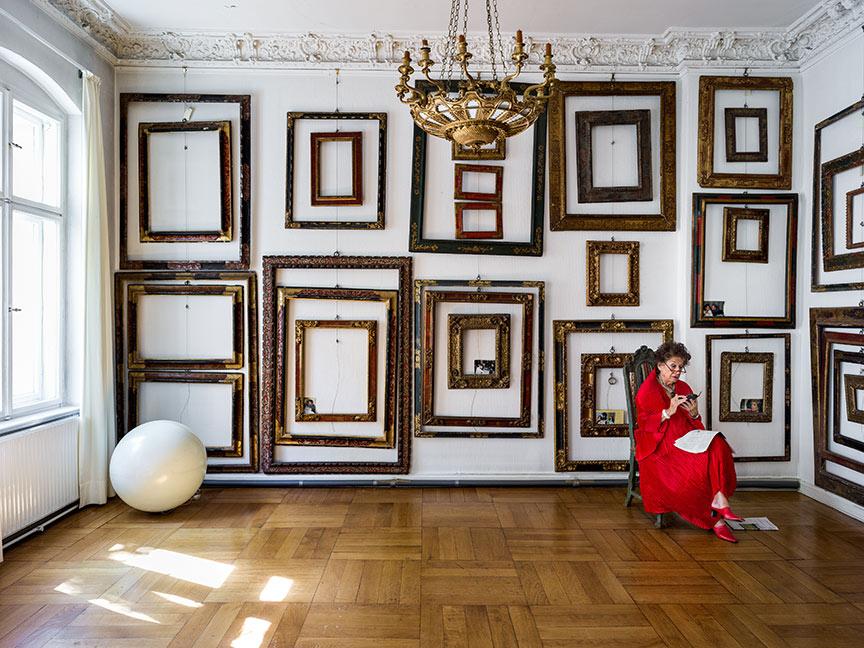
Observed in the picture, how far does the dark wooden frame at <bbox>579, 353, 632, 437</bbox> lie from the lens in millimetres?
4891

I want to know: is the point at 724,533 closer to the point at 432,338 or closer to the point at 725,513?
the point at 725,513

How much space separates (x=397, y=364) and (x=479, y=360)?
2.10 ft

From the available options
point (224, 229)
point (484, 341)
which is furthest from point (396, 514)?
point (224, 229)

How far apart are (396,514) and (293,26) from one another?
11.8 feet

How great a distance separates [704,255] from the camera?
4836 mm

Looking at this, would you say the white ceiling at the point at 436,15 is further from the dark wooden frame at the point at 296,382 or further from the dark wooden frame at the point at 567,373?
the dark wooden frame at the point at 567,373

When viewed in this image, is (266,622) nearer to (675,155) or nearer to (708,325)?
(708,325)

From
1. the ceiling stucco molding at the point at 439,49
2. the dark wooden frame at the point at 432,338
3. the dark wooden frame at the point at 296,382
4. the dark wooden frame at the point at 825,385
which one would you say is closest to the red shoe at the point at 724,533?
the dark wooden frame at the point at 825,385

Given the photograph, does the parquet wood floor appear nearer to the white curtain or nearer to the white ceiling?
the white curtain

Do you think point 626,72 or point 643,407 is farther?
point 626,72

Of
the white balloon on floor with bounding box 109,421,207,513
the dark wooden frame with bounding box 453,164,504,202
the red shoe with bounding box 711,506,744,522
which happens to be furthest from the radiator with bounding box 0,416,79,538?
the red shoe with bounding box 711,506,744,522

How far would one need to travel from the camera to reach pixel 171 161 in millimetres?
4871

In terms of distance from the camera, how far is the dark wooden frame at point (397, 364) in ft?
16.0

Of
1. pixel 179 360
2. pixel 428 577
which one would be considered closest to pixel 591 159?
pixel 428 577
